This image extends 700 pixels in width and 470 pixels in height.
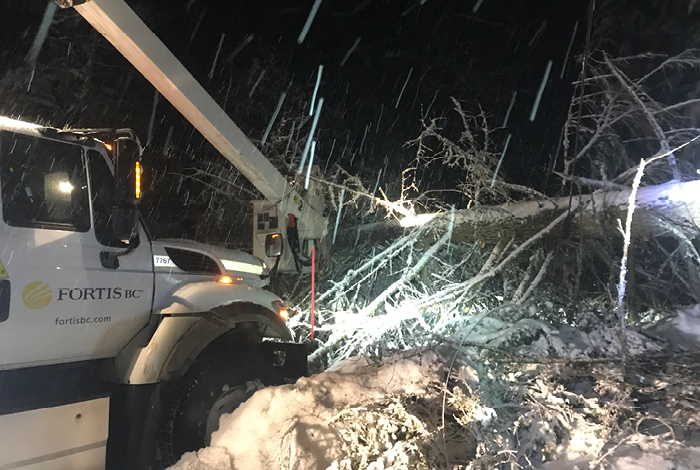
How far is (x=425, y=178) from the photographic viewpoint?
34.3 ft

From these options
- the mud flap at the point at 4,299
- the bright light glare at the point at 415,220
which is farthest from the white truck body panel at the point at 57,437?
the bright light glare at the point at 415,220

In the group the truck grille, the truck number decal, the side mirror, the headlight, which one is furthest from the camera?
the side mirror

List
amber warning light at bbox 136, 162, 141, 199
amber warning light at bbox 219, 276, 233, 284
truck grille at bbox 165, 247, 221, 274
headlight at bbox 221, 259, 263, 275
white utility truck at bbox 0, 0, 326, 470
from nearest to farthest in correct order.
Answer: white utility truck at bbox 0, 0, 326, 470
amber warning light at bbox 136, 162, 141, 199
truck grille at bbox 165, 247, 221, 274
amber warning light at bbox 219, 276, 233, 284
headlight at bbox 221, 259, 263, 275

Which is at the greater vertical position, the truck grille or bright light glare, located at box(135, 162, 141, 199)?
bright light glare, located at box(135, 162, 141, 199)

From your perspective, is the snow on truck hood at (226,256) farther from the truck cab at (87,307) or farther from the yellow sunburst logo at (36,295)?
the yellow sunburst logo at (36,295)

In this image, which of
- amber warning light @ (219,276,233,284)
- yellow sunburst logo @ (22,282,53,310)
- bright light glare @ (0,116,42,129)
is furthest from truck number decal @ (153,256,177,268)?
bright light glare @ (0,116,42,129)

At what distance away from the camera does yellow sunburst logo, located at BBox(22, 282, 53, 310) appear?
269cm

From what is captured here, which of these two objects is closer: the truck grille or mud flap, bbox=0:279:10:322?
mud flap, bbox=0:279:10:322

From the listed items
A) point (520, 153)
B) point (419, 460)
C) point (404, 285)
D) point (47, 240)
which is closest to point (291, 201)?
point (404, 285)

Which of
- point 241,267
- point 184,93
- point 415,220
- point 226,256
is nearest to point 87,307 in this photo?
point 226,256

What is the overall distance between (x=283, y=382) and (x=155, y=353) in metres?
1.13

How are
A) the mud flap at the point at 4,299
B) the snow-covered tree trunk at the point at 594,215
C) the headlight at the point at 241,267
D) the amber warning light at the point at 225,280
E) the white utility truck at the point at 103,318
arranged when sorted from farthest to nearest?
the snow-covered tree trunk at the point at 594,215
the headlight at the point at 241,267
the amber warning light at the point at 225,280
the white utility truck at the point at 103,318
the mud flap at the point at 4,299

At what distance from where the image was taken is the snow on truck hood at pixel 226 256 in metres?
3.64

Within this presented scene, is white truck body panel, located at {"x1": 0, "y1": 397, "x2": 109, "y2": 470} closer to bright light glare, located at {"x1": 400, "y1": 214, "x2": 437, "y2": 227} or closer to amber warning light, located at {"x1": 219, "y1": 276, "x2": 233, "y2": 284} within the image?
amber warning light, located at {"x1": 219, "y1": 276, "x2": 233, "y2": 284}
